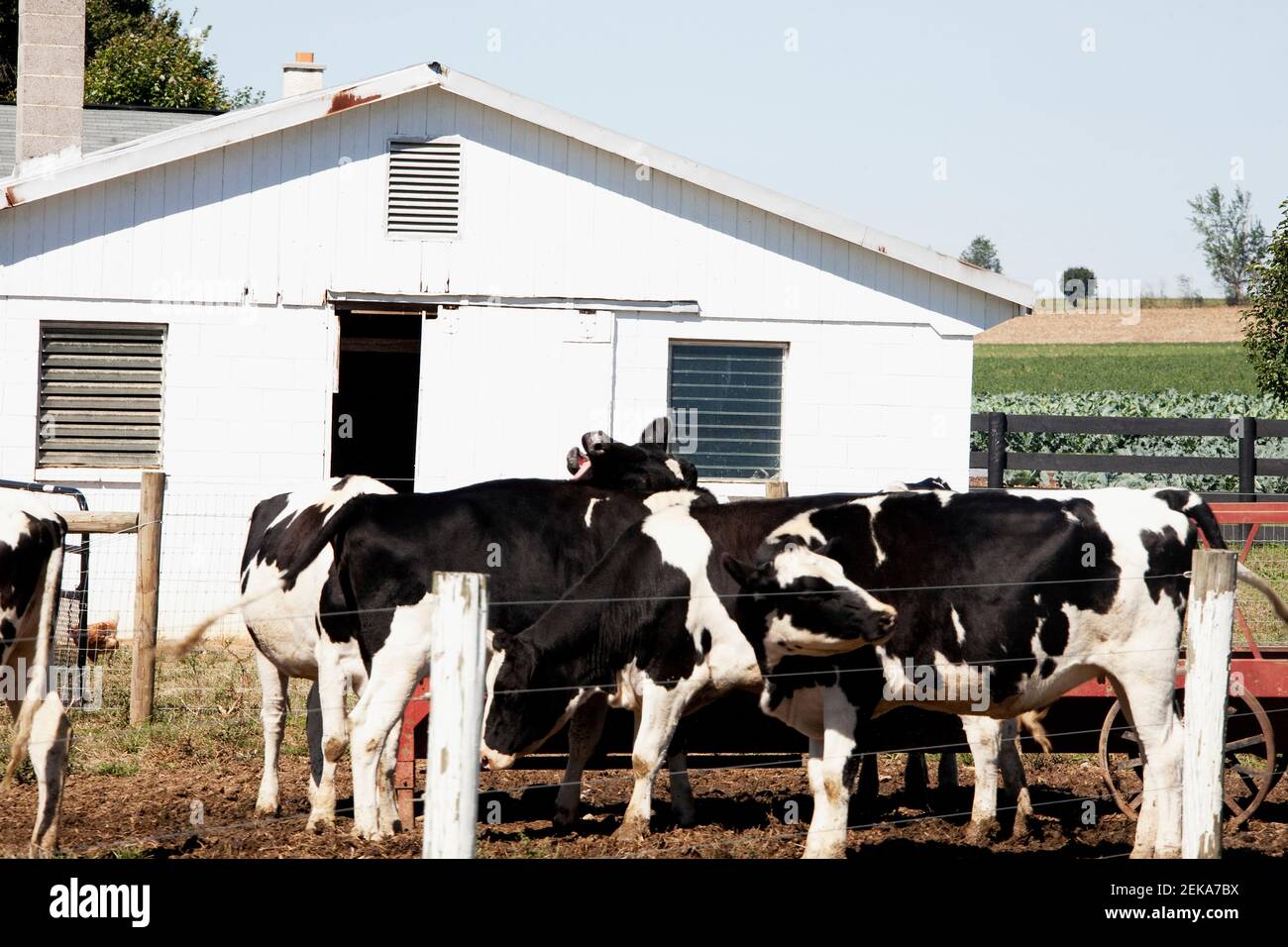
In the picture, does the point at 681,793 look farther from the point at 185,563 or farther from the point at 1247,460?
the point at 1247,460

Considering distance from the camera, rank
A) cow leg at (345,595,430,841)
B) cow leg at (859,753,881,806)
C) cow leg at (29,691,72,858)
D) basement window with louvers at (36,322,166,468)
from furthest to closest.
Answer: basement window with louvers at (36,322,166,468) → cow leg at (859,753,881,806) → cow leg at (345,595,430,841) → cow leg at (29,691,72,858)

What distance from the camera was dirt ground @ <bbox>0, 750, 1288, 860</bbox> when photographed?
7.59 m

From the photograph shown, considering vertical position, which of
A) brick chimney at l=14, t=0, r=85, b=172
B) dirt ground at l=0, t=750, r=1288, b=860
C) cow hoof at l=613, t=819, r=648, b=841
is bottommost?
dirt ground at l=0, t=750, r=1288, b=860

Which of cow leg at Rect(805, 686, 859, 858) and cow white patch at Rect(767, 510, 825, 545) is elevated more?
cow white patch at Rect(767, 510, 825, 545)

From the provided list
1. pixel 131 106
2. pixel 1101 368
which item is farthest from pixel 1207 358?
pixel 131 106

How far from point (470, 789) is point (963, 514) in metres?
3.59

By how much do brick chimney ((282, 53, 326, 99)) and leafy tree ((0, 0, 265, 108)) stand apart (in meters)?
13.5

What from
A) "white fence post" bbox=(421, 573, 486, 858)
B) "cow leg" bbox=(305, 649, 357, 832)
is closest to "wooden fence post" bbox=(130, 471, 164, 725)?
"cow leg" bbox=(305, 649, 357, 832)

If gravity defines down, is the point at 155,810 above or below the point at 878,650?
below

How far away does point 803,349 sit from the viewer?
1488cm

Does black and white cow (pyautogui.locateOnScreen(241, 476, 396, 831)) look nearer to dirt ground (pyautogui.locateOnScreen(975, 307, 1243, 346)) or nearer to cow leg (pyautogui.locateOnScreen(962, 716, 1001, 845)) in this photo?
cow leg (pyautogui.locateOnScreen(962, 716, 1001, 845))

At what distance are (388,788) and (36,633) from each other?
6.42 ft

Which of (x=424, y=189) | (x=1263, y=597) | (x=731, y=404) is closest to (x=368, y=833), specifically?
(x=731, y=404)
